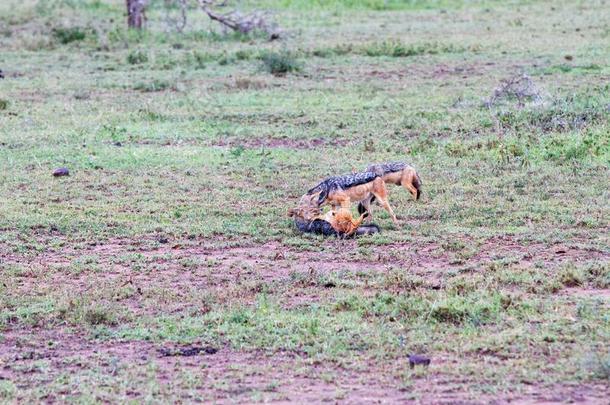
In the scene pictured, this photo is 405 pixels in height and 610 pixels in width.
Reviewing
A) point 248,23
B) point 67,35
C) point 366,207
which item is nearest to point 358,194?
point 366,207

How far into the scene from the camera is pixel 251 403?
5172 millimetres

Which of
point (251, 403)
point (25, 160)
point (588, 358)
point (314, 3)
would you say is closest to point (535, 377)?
point (588, 358)

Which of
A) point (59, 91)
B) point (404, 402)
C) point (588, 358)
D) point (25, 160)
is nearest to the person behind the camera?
point (404, 402)

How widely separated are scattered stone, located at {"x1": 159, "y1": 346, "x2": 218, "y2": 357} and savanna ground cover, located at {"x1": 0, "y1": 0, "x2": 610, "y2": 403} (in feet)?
0.06

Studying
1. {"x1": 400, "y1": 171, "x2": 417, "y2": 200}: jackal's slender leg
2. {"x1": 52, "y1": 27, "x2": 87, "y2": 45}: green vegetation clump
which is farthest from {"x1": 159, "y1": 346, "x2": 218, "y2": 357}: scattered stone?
{"x1": 52, "y1": 27, "x2": 87, "y2": 45}: green vegetation clump

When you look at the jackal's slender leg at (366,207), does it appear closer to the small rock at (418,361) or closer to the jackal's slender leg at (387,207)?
the jackal's slender leg at (387,207)

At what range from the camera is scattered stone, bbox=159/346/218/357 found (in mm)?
5852

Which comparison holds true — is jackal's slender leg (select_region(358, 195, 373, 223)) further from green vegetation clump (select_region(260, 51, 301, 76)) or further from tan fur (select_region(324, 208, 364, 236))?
green vegetation clump (select_region(260, 51, 301, 76))

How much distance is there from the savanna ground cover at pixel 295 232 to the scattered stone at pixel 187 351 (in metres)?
0.02

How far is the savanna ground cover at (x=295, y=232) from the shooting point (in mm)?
5602

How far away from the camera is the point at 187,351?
231 inches

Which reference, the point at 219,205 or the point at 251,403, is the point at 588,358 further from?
Result: the point at 219,205

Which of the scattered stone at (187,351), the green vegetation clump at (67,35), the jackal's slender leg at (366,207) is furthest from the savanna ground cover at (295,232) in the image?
the green vegetation clump at (67,35)

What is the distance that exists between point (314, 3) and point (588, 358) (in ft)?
56.7
